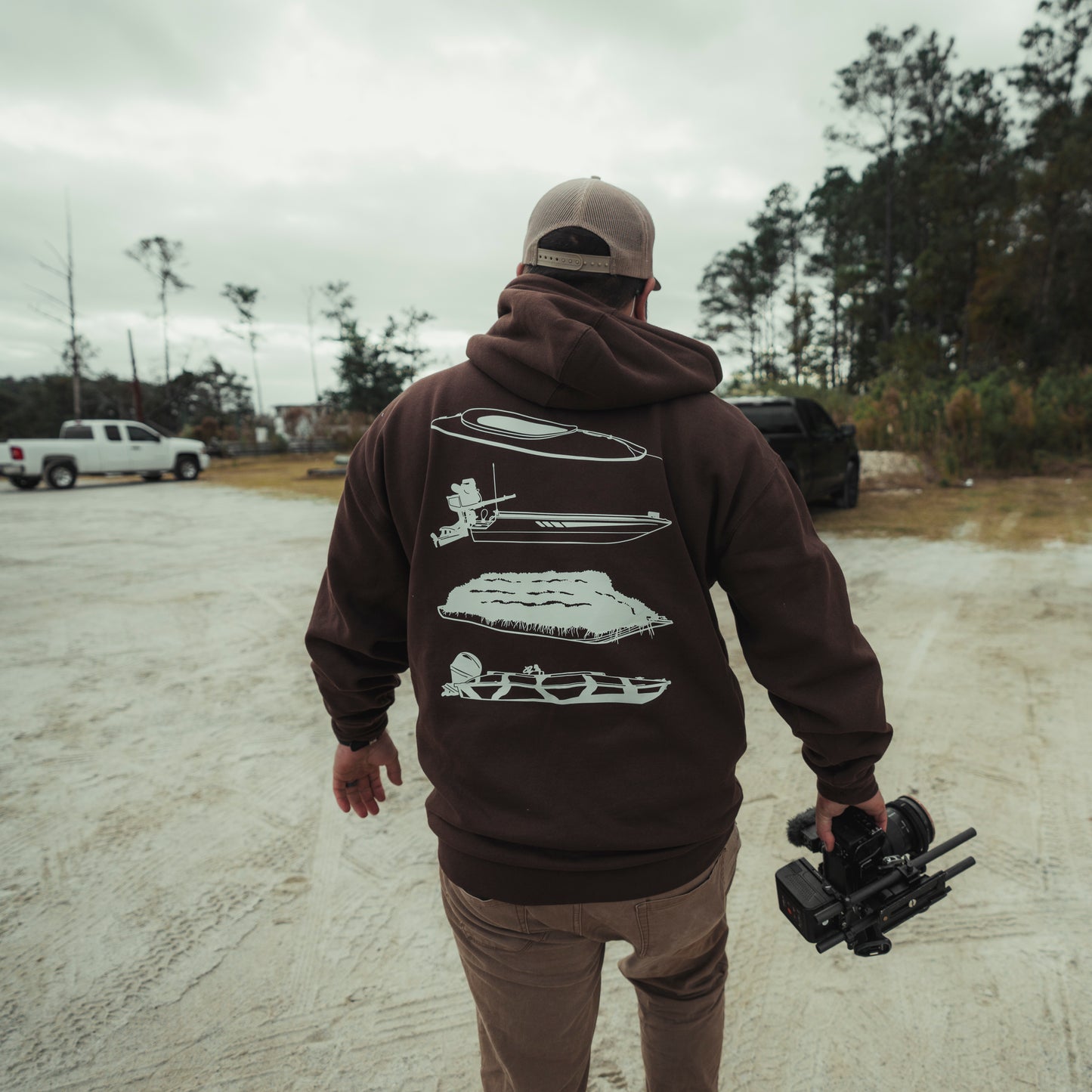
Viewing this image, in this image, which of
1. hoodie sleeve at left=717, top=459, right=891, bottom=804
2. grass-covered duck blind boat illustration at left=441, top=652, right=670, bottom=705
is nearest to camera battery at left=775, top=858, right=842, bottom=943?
hoodie sleeve at left=717, top=459, right=891, bottom=804

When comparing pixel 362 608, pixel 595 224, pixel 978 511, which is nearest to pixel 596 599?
pixel 362 608

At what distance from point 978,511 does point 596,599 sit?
10.5 metres

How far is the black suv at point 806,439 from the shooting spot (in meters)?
8.38

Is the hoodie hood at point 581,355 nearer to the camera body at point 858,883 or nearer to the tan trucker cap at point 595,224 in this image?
the tan trucker cap at point 595,224

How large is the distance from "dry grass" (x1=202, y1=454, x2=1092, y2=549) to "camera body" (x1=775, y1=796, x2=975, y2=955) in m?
7.32

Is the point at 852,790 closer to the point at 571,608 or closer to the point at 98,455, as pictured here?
the point at 571,608

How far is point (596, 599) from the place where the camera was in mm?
1170

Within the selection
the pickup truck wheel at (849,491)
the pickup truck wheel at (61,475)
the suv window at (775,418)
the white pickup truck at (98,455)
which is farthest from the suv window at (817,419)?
the pickup truck wheel at (61,475)

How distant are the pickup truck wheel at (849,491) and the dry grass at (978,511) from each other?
16 cm

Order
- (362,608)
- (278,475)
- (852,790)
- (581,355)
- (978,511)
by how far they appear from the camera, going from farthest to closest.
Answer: (278,475) → (978,511) → (362,608) → (852,790) → (581,355)

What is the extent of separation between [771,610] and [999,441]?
46.6 ft

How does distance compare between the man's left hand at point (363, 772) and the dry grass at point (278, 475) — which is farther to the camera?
the dry grass at point (278, 475)

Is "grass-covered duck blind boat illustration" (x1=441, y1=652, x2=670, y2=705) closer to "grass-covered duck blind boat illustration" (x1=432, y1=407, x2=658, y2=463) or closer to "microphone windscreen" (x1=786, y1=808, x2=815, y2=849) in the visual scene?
"grass-covered duck blind boat illustration" (x1=432, y1=407, x2=658, y2=463)

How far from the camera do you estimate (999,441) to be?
12.9 m
